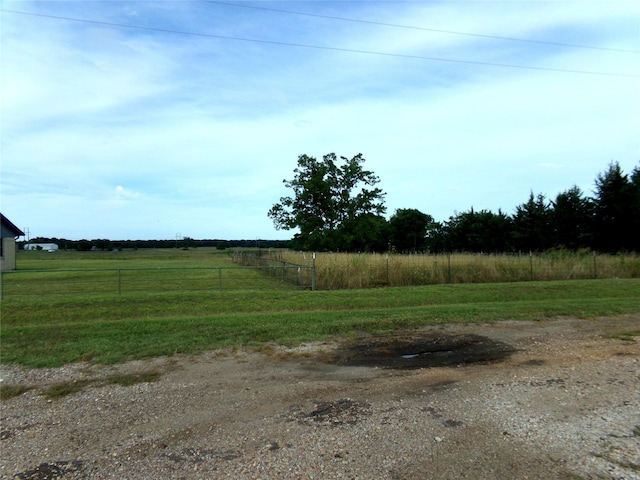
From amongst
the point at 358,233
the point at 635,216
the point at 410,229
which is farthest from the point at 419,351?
the point at 410,229

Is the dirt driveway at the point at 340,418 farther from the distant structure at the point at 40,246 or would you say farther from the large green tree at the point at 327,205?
the distant structure at the point at 40,246

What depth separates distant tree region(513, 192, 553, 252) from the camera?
143 ft

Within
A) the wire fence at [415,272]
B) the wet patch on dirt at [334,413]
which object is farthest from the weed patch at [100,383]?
the wire fence at [415,272]

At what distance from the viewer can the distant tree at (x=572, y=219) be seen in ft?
126

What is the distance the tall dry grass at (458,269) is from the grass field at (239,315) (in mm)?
2691

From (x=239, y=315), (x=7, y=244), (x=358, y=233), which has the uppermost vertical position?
(x=358, y=233)

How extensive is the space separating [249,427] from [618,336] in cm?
729

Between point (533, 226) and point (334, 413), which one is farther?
point (533, 226)

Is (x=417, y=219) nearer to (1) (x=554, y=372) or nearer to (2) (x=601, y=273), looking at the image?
(2) (x=601, y=273)

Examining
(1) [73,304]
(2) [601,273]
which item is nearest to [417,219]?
(2) [601,273]

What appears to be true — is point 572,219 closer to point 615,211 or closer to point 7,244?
point 615,211

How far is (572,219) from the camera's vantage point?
1583 inches

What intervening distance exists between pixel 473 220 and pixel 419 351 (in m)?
52.6

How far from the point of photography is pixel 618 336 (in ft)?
26.6
